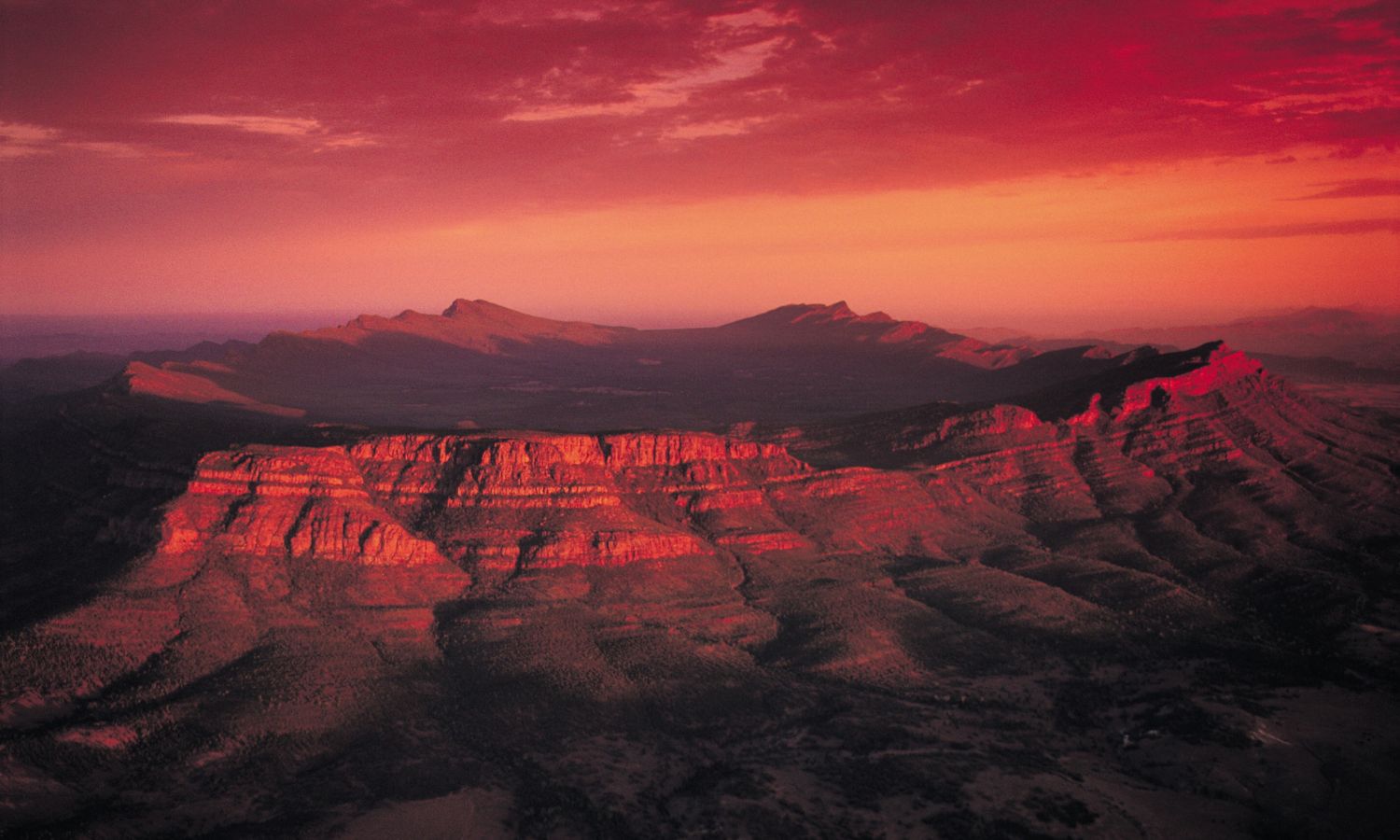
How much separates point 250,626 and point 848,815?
191ft

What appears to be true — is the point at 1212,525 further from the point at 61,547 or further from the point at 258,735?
the point at 61,547

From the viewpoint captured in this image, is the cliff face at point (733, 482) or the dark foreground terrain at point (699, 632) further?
the cliff face at point (733, 482)

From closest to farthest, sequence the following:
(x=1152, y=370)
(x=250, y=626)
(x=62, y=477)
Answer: (x=250, y=626) → (x=62, y=477) → (x=1152, y=370)

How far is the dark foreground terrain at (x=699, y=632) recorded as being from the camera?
67.7 m

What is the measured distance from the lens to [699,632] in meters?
99.4

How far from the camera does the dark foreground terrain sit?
2665 inches

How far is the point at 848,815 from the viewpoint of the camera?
6631 centimetres

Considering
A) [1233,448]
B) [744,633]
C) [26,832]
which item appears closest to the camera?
[26,832]

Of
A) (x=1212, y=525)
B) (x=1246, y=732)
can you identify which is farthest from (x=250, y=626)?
(x=1212, y=525)

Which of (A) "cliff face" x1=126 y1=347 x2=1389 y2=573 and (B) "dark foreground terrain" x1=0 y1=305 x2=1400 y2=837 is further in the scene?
(A) "cliff face" x1=126 y1=347 x2=1389 y2=573

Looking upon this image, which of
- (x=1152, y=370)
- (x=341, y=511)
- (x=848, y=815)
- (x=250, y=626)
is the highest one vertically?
(x=1152, y=370)

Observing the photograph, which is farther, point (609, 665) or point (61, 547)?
point (61, 547)

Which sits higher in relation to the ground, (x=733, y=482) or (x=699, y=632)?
(x=733, y=482)

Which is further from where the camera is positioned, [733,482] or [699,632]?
[733,482]
